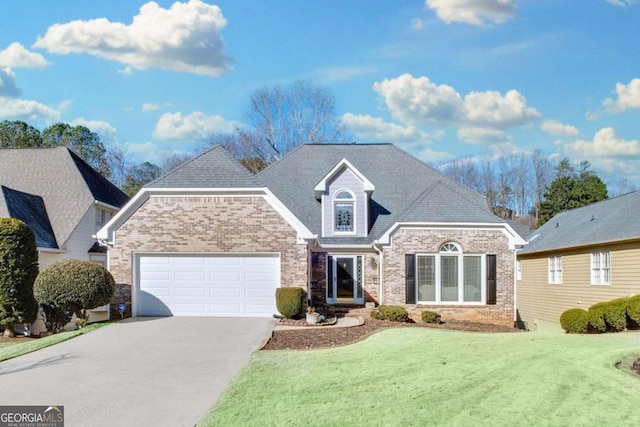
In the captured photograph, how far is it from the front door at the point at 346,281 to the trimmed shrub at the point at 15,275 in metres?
10.6

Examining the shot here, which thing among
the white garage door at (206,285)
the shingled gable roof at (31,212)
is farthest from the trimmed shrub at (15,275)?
the shingled gable roof at (31,212)

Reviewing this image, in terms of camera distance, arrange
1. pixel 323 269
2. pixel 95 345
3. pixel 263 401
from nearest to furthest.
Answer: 1. pixel 263 401
2. pixel 95 345
3. pixel 323 269

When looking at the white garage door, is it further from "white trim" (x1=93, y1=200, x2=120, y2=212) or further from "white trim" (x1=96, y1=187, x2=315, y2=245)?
"white trim" (x1=93, y1=200, x2=120, y2=212)

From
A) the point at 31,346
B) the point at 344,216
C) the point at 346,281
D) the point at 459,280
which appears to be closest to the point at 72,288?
Answer: the point at 31,346

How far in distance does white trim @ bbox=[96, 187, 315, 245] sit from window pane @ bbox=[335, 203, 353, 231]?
4.87 meters

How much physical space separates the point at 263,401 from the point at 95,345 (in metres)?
6.63

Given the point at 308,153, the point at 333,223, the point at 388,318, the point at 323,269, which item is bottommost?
the point at 388,318

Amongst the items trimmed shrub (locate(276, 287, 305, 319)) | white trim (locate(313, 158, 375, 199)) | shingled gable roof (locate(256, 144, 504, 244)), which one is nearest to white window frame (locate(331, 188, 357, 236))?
shingled gable roof (locate(256, 144, 504, 244))

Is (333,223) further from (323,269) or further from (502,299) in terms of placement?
(502,299)

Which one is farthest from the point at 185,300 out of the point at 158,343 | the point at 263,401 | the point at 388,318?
the point at 263,401

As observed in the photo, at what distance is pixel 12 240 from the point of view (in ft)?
52.0

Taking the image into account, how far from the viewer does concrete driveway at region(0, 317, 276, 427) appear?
300 inches

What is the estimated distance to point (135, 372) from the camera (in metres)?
9.95

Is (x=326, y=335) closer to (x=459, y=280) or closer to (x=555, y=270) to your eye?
(x=459, y=280)
